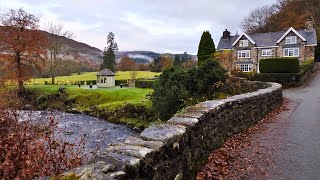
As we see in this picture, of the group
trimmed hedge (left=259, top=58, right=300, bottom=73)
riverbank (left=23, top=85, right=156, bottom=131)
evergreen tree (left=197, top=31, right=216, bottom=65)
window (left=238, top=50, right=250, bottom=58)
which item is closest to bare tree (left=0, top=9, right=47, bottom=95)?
riverbank (left=23, top=85, right=156, bottom=131)

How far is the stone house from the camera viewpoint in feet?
155

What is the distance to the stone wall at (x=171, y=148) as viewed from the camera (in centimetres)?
303

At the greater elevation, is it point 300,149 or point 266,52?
point 266,52

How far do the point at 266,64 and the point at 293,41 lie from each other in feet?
73.3

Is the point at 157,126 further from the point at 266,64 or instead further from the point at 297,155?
the point at 266,64

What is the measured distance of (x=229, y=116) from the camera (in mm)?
7895

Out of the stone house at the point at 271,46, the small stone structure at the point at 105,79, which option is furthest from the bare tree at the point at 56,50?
the stone house at the point at 271,46

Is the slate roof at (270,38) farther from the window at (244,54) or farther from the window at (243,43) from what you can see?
the window at (244,54)

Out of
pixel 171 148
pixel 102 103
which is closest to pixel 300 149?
pixel 171 148

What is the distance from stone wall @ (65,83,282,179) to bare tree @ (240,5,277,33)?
65.9 meters

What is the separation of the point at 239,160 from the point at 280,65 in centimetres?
2368

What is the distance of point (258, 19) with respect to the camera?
71938 millimetres

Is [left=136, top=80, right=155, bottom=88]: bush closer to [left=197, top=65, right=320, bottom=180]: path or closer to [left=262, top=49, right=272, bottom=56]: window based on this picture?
[left=262, top=49, right=272, bottom=56]: window

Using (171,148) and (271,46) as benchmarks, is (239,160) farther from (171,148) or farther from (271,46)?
(271,46)
